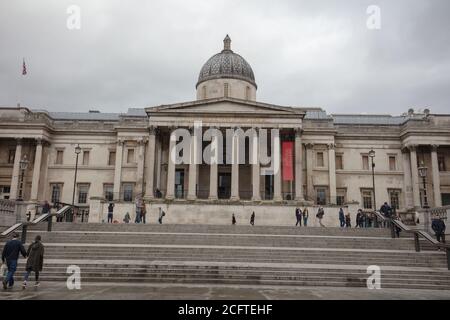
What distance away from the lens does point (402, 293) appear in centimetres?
1271

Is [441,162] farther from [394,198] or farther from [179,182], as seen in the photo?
[179,182]

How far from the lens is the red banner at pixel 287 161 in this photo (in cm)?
3819

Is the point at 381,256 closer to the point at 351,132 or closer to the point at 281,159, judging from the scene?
the point at 281,159

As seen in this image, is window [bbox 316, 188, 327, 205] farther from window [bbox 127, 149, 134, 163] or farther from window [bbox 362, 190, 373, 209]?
window [bbox 127, 149, 134, 163]

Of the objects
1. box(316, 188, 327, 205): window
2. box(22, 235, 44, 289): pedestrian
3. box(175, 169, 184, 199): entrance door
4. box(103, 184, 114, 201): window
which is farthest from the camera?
box(103, 184, 114, 201): window

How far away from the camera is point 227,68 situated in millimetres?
46250

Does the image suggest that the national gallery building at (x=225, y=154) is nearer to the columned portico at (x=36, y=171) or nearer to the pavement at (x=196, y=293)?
the columned portico at (x=36, y=171)

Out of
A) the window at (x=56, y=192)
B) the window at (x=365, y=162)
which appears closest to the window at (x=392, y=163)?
the window at (x=365, y=162)

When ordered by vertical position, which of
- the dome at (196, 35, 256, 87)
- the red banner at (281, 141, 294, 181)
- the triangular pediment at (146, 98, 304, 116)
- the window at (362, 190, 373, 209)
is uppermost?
the dome at (196, 35, 256, 87)

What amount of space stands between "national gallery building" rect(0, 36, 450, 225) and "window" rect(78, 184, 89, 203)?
0.10 meters

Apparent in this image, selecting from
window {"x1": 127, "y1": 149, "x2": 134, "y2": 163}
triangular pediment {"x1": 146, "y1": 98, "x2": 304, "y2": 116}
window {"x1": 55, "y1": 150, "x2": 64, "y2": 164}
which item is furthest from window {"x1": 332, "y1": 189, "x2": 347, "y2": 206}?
window {"x1": 55, "y1": 150, "x2": 64, "y2": 164}

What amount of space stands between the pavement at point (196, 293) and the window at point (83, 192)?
103 ft

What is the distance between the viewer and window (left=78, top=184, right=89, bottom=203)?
43.8 meters
